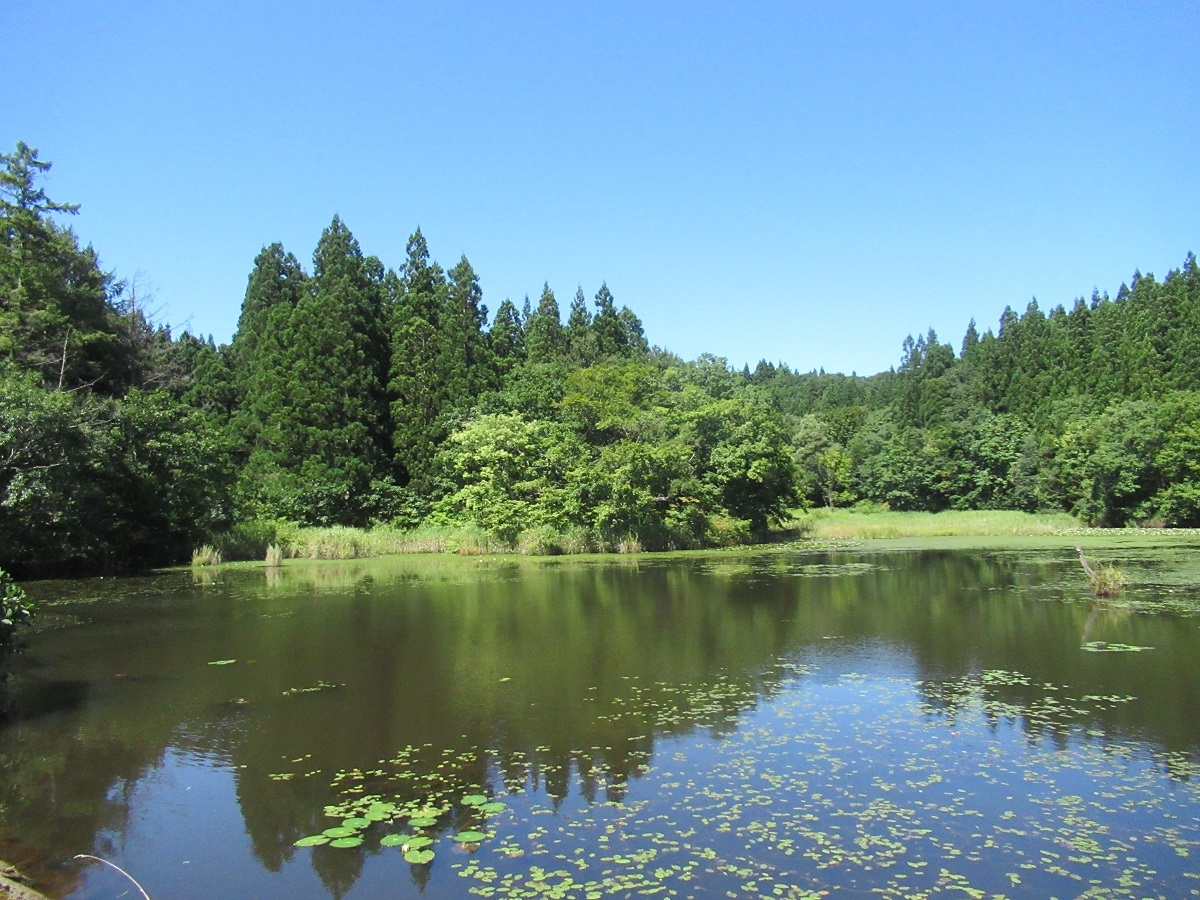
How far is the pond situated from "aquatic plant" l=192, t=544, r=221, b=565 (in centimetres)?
1167

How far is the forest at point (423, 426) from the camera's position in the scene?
24.8m

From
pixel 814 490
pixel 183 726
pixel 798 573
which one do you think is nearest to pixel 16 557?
pixel 183 726

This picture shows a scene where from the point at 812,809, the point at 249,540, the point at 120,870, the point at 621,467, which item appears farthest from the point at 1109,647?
the point at 249,540

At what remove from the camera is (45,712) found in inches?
353

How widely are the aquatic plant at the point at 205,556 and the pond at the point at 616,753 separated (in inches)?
459

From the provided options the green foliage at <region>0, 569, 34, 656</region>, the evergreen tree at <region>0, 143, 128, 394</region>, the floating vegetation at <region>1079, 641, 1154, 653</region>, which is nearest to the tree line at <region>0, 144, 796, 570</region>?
the evergreen tree at <region>0, 143, 128, 394</region>

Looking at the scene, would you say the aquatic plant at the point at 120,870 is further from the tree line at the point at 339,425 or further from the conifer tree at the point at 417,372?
the conifer tree at the point at 417,372

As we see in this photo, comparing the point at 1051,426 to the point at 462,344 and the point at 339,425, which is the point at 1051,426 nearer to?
the point at 462,344

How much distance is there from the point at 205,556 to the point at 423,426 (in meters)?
13.6

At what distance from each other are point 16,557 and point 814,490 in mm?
54463

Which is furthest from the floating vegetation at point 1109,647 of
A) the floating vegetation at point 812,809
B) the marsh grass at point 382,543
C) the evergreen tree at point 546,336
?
the evergreen tree at point 546,336

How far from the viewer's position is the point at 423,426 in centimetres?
3897

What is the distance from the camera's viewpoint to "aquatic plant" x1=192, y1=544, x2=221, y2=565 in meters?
26.7

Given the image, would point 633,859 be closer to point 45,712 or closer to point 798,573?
point 45,712
